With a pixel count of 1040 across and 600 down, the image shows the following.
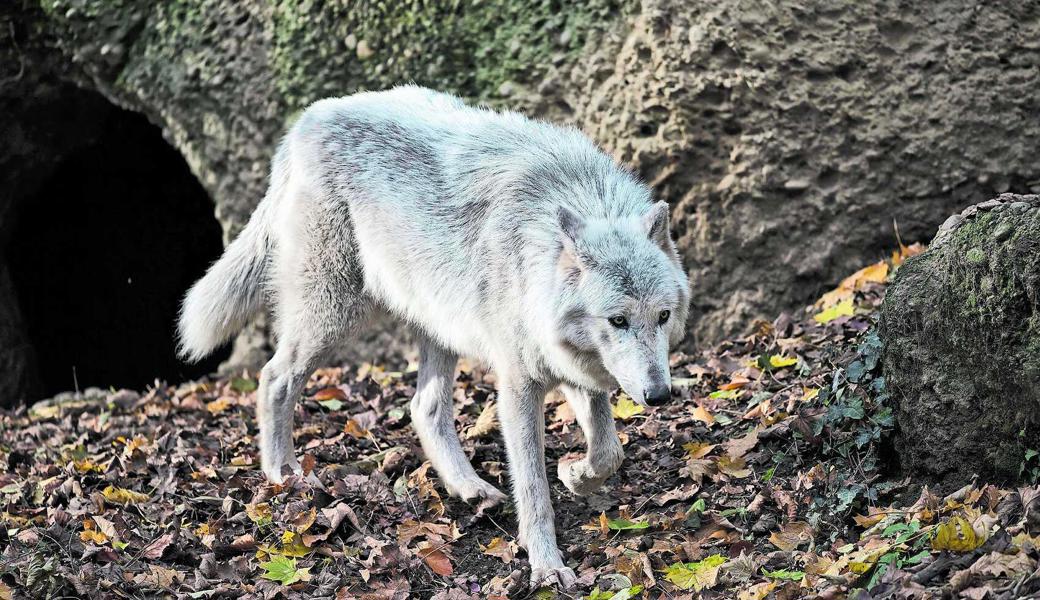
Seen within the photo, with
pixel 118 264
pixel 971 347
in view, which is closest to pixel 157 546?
pixel 971 347

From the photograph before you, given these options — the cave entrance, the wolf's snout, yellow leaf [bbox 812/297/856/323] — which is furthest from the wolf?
the cave entrance

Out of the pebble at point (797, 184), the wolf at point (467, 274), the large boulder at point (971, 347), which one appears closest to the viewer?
the large boulder at point (971, 347)

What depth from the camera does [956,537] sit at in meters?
3.35

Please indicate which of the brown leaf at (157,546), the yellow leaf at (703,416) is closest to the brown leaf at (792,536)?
the yellow leaf at (703,416)

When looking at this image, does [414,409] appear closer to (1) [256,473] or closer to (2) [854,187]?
(1) [256,473]

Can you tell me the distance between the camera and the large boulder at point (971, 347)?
351 centimetres

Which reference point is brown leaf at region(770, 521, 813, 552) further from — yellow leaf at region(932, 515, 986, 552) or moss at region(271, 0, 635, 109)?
moss at region(271, 0, 635, 109)

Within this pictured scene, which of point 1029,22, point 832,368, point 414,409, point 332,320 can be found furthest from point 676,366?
point 1029,22

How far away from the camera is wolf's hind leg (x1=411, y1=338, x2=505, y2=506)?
4949 mm

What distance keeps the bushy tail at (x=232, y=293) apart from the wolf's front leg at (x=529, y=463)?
1.91 meters

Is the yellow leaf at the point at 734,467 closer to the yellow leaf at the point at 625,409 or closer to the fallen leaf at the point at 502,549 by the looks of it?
the yellow leaf at the point at 625,409

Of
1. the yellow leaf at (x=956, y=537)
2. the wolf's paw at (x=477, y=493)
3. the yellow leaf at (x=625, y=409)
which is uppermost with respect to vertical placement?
the yellow leaf at (x=956, y=537)

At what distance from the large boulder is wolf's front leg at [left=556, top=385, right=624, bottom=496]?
1145 millimetres

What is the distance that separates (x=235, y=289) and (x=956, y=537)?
3887 millimetres
